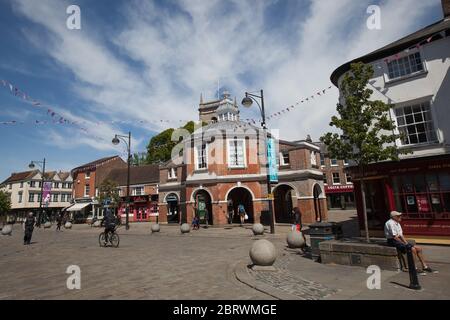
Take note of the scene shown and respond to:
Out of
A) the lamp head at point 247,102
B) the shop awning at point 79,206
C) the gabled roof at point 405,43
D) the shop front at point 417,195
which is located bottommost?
the shop front at point 417,195

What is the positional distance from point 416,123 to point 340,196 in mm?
32720

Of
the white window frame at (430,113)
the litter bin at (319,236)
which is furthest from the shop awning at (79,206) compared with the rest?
the white window frame at (430,113)

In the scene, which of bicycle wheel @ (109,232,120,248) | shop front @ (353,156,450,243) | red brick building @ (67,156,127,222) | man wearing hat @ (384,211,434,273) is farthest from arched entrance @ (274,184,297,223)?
red brick building @ (67,156,127,222)

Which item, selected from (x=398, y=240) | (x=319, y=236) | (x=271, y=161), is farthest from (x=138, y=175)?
(x=398, y=240)

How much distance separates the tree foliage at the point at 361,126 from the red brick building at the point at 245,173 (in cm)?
1380

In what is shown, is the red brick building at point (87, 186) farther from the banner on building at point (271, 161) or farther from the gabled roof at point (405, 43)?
the gabled roof at point (405, 43)

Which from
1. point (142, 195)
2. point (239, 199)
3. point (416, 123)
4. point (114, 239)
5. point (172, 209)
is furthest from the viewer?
point (142, 195)

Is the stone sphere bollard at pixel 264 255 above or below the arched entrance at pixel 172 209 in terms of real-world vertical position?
below

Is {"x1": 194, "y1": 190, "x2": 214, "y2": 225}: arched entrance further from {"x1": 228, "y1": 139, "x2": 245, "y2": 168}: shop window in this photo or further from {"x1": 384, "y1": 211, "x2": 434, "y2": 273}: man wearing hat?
{"x1": 384, "y1": 211, "x2": 434, "y2": 273}: man wearing hat

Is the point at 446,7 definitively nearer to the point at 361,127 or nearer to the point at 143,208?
the point at 361,127

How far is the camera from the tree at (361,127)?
9852mm

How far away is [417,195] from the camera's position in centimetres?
1342
